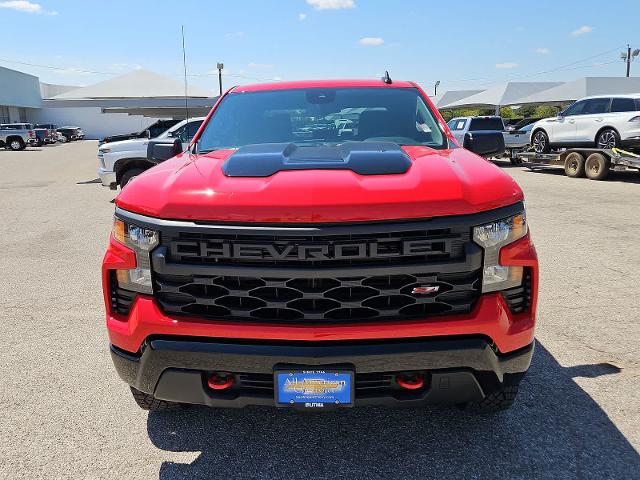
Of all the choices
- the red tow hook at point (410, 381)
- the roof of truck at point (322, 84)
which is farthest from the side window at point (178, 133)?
the red tow hook at point (410, 381)

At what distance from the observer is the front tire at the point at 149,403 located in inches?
110

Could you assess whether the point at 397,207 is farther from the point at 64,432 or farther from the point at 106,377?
the point at 106,377

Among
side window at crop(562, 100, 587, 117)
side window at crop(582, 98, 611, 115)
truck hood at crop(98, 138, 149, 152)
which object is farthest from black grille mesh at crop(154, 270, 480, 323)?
side window at crop(562, 100, 587, 117)

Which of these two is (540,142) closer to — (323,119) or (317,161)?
(323,119)

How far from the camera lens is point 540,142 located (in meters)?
17.6

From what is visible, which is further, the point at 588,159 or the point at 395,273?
the point at 588,159

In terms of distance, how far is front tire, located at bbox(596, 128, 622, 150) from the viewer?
14.5 metres

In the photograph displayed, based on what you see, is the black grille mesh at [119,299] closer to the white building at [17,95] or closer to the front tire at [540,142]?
the front tire at [540,142]

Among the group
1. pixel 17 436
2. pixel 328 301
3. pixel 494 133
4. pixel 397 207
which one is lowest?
pixel 17 436

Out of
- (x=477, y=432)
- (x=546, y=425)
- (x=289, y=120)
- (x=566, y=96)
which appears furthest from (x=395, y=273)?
(x=566, y=96)

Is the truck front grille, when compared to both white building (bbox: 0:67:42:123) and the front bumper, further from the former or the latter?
white building (bbox: 0:67:42:123)

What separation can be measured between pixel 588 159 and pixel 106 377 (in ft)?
50.4

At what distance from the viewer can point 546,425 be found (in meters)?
2.89

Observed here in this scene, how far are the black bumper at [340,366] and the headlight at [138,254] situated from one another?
0.88ft
